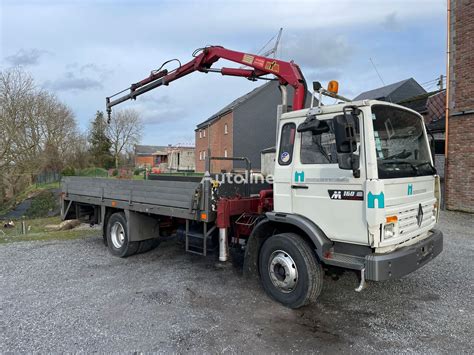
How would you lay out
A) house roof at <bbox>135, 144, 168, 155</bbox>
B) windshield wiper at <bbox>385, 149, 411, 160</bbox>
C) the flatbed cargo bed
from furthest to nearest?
house roof at <bbox>135, 144, 168, 155</bbox> → the flatbed cargo bed → windshield wiper at <bbox>385, 149, 411, 160</bbox>

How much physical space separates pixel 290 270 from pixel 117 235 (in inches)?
164

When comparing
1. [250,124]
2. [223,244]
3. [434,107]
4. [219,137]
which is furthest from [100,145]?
[223,244]

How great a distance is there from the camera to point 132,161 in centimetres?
5412

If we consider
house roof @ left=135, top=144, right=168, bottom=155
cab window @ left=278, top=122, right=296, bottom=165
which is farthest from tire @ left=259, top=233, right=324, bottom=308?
house roof @ left=135, top=144, right=168, bottom=155

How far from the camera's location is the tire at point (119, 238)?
659 cm

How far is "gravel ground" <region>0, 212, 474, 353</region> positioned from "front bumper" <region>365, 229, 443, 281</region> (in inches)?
27.2

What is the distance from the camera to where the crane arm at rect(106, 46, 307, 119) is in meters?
5.24

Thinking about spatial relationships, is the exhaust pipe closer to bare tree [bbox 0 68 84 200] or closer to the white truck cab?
the white truck cab

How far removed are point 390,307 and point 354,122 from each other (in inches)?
97.3

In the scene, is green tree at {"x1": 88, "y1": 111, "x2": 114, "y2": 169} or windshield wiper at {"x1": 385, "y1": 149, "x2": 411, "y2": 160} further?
green tree at {"x1": 88, "y1": 111, "x2": 114, "y2": 169}

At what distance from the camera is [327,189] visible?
3.98m

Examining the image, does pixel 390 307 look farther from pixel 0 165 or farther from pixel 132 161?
pixel 132 161

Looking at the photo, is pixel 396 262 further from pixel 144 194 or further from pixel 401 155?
pixel 144 194

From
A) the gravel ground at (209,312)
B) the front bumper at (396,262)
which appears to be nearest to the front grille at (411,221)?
the front bumper at (396,262)
